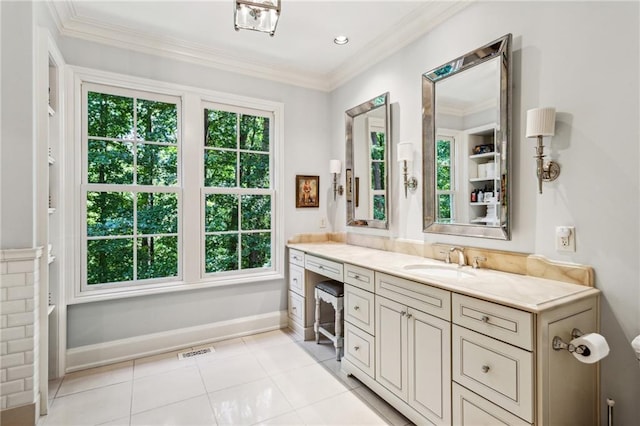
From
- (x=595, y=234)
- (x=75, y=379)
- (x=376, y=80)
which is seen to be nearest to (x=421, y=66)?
(x=376, y=80)

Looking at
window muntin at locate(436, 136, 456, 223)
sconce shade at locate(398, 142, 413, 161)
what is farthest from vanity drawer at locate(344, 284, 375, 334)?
sconce shade at locate(398, 142, 413, 161)

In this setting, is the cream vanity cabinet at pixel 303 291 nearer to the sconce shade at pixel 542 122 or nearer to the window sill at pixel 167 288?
the window sill at pixel 167 288

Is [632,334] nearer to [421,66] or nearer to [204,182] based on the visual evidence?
[421,66]

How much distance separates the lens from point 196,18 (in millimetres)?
2523

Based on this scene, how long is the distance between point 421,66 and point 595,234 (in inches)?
65.8

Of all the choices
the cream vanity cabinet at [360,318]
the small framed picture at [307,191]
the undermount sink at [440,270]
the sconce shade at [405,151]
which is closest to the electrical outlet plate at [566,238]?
the undermount sink at [440,270]

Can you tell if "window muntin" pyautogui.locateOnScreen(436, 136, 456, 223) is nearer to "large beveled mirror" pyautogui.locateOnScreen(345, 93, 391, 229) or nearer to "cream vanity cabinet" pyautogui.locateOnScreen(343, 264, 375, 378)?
"large beveled mirror" pyautogui.locateOnScreen(345, 93, 391, 229)

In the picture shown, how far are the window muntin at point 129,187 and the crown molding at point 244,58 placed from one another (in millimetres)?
400

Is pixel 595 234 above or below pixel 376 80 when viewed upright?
below

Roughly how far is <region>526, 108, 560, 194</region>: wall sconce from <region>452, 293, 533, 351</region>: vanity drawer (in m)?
0.81

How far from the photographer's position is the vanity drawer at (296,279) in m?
3.20

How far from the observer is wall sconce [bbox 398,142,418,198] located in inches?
103

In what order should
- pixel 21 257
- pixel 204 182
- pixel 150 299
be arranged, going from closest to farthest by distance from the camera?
pixel 21 257 < pixel 150 299 < pixel 204 182

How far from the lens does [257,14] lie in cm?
177
